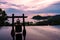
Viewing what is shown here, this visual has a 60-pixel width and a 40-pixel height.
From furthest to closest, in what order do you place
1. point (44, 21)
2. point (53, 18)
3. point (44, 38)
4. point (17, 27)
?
point (44, 21) < point (53, 18) < point (44, 38) < point (17, 27)

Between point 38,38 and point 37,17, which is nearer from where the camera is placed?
point 38,38

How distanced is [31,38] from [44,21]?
459 inches

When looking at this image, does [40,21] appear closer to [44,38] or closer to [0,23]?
[0,23]

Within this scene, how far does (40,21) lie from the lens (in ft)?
89.5

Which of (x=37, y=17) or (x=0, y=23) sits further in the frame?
(x=37, y=17)

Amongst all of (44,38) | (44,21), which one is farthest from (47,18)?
(44,38)

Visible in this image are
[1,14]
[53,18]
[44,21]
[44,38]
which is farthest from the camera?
[44,21]

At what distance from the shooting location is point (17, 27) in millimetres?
11617

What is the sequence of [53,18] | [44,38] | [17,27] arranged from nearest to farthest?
1. [17,27]
2. [44,38]
3. [53,18]

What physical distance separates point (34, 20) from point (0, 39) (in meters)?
12.2

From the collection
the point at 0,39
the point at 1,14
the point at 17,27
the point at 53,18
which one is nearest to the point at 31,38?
the point at 0,39

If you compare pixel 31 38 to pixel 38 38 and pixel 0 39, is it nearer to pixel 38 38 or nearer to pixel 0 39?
pixel 38 38

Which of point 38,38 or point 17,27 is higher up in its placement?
point 17,27

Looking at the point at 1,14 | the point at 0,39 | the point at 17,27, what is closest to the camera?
the point at 17,27
